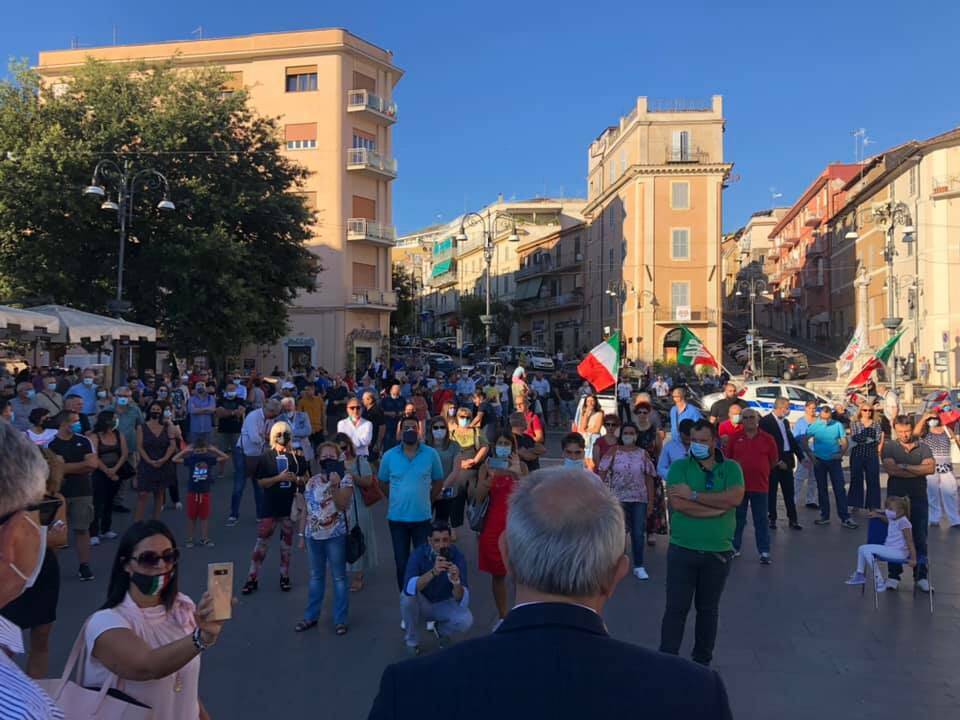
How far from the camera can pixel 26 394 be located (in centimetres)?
1187

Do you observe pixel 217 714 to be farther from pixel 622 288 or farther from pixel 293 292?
pixel 622 288

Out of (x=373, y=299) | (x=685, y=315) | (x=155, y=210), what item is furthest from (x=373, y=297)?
(x=155, y=210)

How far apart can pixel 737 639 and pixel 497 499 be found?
2.18 m

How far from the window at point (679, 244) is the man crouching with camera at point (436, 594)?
45.1 meters

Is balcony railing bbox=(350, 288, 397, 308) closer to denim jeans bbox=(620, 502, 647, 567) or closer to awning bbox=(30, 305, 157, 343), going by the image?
awning bbox=(30, 305, 157, 343)

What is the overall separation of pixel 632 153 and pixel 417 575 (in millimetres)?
47067

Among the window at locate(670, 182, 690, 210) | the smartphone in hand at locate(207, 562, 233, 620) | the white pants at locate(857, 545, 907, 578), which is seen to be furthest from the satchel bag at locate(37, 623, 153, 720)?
the window at locate(670, 182, 690, 210)

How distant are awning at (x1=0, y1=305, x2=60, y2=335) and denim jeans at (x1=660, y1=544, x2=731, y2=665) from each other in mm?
13064

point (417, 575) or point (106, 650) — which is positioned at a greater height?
point (106, 650)

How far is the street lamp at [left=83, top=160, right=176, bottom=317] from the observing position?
20.3m

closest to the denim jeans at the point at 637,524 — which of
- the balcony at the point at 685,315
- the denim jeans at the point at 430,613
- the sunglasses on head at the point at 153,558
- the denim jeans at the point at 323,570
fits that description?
the denim jeans at the point at 430,613

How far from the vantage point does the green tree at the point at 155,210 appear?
2344 centimetres

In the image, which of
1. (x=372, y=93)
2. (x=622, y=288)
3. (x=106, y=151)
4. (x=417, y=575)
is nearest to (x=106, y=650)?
(x=417, y=575)

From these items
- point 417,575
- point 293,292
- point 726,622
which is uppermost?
point 293,292
